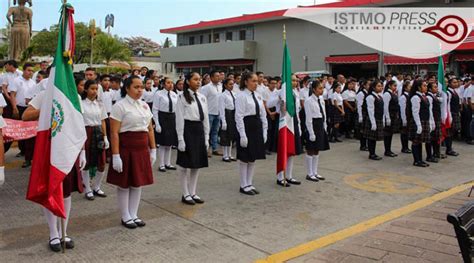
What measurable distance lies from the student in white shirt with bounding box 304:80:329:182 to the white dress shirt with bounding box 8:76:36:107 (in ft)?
16.9

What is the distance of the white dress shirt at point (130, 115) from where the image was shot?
4469mm

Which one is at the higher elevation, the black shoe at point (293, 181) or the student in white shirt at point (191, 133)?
the student in white shirt at point (191, 133)

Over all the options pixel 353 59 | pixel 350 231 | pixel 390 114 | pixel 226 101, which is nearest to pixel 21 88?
pixel 226 101

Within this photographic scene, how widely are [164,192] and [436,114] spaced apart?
5.96 m

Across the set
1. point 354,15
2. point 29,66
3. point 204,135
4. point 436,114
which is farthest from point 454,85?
point 354,15

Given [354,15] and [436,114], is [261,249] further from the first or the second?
[354,15]

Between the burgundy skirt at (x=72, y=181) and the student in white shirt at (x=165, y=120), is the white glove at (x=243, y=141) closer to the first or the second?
the student in white shirt at (x=165, y=120)

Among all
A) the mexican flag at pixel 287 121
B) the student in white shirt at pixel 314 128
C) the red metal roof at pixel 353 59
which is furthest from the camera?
the red metal roof at pixel 353 59

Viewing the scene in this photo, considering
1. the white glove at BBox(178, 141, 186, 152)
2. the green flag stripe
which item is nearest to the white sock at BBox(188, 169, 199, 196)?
the white glove at BBox(178, 141, 186, 152)

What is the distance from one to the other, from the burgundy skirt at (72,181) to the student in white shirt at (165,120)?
11.3ft

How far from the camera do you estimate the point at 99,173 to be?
5836 mm

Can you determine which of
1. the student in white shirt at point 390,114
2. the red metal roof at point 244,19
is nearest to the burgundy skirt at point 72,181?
the student in white shirt at point 390,114

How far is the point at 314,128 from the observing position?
23.0ft

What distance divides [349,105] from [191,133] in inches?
299
